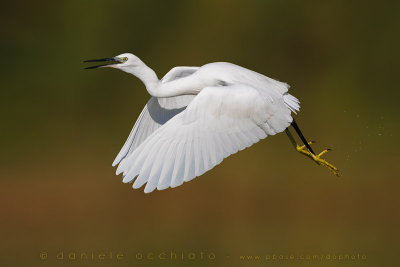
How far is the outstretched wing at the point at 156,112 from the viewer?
12.5 feet

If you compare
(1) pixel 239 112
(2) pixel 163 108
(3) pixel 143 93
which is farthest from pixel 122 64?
(3) pixel 143 93

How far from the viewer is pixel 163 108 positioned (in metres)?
3.95

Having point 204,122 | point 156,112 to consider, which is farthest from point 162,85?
point 204,122

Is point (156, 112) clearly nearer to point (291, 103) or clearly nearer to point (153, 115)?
point (153, 115)

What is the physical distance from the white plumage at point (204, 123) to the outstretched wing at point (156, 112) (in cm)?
10

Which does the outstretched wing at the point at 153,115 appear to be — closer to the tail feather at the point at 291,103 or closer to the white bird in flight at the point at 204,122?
the white bird in flight at the point at 204,122

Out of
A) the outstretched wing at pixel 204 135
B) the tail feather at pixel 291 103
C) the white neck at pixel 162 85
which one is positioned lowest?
the outstretched wing at pixel 204 135

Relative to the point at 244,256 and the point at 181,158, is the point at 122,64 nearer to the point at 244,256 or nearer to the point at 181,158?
the point at 181,158

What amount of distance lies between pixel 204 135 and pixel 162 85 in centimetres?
53

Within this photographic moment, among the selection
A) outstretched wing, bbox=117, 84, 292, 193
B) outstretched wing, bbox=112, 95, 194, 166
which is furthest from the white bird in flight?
outstretched wing, bbox=112, 95, 194, 166

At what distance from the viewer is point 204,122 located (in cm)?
328

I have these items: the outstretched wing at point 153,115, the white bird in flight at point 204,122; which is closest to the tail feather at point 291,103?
the white bird in flight at point 204,122

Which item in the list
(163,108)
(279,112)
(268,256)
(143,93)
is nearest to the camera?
(279,112)

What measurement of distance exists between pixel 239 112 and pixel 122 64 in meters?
0.67
